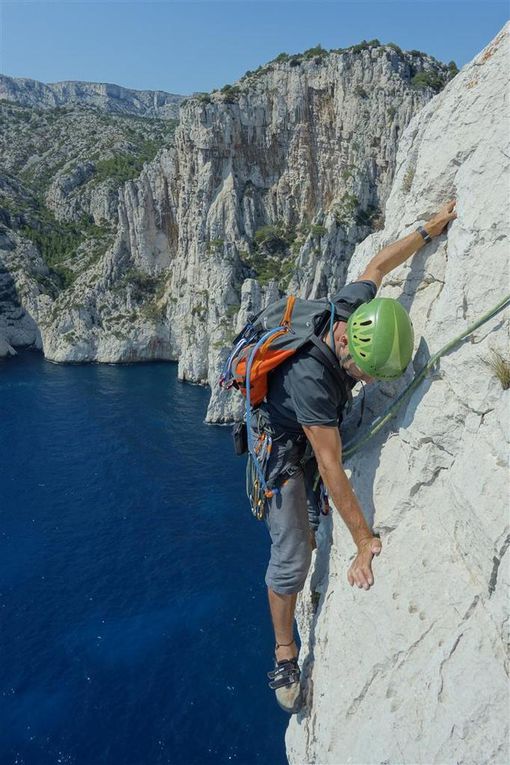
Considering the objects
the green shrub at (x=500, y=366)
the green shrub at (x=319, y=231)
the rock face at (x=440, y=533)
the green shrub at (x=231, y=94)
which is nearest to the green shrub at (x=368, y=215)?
the green shrub at (x=319, y=231)

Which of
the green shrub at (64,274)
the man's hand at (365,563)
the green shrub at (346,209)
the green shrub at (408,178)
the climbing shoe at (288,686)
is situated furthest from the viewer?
the green shrub at (64,274)

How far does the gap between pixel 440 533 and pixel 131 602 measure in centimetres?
2232

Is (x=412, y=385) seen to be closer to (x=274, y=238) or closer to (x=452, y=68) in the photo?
(x=274, y=238)

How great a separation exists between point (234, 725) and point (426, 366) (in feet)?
57.8

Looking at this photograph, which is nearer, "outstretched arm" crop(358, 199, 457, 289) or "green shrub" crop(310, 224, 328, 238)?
"outstretched arm" crop(358, 199, 457, 289)

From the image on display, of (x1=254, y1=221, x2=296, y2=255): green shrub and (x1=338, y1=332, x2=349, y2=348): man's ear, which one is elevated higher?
(x1=254, y1=221, x2=296, y2=255): green shrub

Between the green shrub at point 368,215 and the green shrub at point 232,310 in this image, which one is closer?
the green shrub at point 232,310

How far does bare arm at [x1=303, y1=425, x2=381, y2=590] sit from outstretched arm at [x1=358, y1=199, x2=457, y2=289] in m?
1.97

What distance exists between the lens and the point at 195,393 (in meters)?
53.3

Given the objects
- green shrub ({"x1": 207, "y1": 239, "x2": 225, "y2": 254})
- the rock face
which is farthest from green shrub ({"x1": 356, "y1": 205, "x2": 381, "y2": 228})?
the rock face

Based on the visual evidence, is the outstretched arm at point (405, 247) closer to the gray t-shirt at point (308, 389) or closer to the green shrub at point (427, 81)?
the gray t-shirt at point (308, 389)

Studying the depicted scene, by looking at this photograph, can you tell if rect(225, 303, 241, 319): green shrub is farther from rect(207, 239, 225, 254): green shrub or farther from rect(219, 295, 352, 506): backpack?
rect(219, 295, 352, 506): backpack

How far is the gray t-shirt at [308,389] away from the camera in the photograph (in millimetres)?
4250

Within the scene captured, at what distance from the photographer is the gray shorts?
487 centimetres
